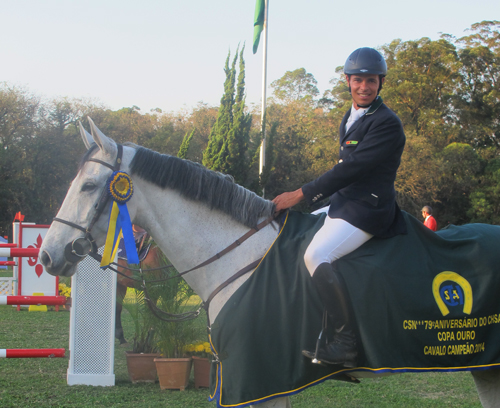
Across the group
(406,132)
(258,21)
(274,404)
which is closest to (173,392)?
(274,404)

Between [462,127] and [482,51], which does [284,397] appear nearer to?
[462,127]

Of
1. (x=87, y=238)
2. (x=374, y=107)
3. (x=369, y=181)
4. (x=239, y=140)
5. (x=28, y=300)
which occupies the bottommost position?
(x=28, y=300)

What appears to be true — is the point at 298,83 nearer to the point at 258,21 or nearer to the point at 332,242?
the point at 258,21

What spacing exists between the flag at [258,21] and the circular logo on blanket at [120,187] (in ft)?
70.0

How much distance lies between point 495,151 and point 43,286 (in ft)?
112

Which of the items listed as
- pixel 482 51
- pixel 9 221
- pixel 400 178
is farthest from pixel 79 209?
pixel 482 51

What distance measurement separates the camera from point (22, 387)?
5113 millimetres

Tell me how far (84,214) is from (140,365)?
334 centimetres

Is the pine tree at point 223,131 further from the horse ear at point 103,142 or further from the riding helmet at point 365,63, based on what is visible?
the horse ear at point 103,142

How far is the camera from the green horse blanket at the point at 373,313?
251 centimetres

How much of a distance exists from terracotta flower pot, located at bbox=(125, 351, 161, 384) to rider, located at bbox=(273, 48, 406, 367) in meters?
3.35

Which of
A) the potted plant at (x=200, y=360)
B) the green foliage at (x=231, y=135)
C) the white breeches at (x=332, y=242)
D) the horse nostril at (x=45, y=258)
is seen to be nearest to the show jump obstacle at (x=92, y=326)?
the potted plant at (x=200, y=360)

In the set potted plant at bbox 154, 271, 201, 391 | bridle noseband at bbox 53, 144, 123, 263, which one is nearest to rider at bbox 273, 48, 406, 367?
bridle noseband at bbox 53, 144, 123, 263

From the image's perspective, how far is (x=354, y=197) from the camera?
2.76m
